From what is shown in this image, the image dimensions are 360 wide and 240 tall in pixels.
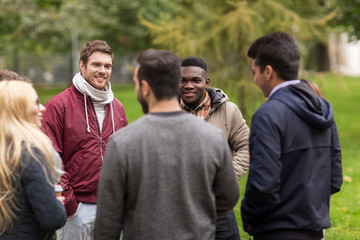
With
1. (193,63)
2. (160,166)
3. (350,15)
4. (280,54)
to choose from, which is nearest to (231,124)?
(193,63)

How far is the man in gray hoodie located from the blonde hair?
0.45m

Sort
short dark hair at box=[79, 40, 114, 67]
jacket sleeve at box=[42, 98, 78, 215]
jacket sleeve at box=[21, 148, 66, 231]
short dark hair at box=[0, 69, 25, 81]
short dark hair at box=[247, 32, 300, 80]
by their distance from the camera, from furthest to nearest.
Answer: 1. short dark hair at box=[79, 40, 114, 67]
2. jacket sleeve at box=[42, 98, 78, 215]
3. short dark hair at box=[0, 69, 25, 81]
4. short dark hair at box=[247, 32, 300, 80]
5. jacket sleeve at box=[21, 148, 66, 231]

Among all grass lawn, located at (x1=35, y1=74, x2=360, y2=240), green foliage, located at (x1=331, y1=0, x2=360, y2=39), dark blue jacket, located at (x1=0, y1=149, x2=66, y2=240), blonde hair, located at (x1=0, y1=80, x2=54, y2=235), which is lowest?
grass lawn, located at (x1=35, y1=74, x2=360, y2=240)

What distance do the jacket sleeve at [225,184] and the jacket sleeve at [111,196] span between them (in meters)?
0.56

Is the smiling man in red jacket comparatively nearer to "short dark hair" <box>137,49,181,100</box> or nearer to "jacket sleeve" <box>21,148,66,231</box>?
"jacket sleeve" <box>21,148,66,231</box>

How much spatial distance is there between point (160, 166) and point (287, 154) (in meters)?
0.81

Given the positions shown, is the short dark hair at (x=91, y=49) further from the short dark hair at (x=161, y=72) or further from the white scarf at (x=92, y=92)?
the short dark hair at (x=161, y=72)

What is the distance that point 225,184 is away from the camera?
8.85ft

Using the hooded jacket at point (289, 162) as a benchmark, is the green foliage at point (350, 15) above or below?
above

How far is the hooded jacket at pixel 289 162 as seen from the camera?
8.92ft

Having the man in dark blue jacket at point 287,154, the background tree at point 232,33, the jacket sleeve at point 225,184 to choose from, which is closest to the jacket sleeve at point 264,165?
the man in dark blue jacket at point 287,154

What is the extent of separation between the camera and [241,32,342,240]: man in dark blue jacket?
8.95ft

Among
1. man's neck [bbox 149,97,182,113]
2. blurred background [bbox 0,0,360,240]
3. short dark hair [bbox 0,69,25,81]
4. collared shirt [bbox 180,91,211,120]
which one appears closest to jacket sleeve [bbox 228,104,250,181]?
collared shirt [bbox 180,91,211,120]

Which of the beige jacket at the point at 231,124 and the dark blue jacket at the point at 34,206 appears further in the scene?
the beige jacket at the point at 231,124
